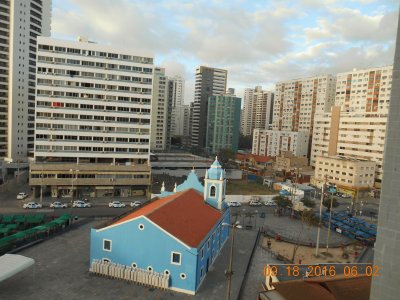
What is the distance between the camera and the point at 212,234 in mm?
32406

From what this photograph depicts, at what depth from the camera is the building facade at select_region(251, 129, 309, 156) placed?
112m

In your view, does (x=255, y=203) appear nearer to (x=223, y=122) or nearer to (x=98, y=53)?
(x=98, y=53)

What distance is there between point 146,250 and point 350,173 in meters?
62.4

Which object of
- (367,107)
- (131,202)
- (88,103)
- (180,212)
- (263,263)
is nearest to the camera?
(180,212)

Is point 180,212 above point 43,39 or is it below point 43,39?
below

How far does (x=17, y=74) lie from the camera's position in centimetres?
8044

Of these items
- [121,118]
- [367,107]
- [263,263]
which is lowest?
[263,263]

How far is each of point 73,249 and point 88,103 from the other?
32460 mm

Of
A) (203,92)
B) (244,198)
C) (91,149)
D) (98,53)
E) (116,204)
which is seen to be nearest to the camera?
(116,204)

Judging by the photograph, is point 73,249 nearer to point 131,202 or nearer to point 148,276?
point 148,276

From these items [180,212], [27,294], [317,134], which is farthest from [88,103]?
[317,134]

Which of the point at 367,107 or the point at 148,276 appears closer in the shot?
the point at 148,276
